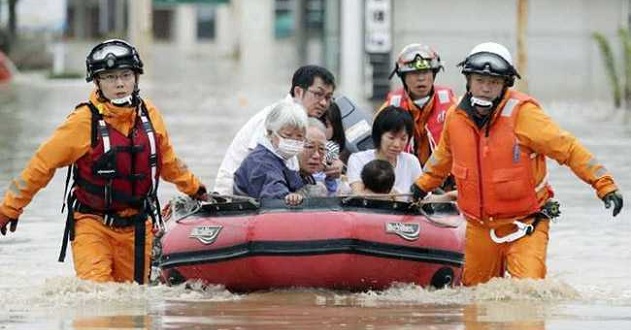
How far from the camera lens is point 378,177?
11461mm

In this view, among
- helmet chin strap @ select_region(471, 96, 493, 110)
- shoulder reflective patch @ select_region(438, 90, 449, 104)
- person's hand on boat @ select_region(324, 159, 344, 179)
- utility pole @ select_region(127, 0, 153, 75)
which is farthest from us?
Result: utility pole @ select_region(127, 0, 153, 75)

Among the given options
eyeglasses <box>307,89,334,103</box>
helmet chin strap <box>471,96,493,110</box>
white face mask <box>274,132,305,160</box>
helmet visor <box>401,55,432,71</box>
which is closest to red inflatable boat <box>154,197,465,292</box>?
white face mask <box>274,132,305,160</box>

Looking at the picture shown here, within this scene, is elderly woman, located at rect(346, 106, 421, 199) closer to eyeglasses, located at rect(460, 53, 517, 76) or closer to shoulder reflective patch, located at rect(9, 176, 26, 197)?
eyeglasses, located at rect(460, 53, 517, 76)

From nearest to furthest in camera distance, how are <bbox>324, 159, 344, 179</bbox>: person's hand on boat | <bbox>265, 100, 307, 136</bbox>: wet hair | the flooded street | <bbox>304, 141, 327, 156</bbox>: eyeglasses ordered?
1. the flooded street
2. <bbox>265, 100, 307, 136</bbox>: wet hair
3. <bbox>304, 141, 327, 156</bbox>: eyeglasses
4. <bbox>324, 159, 344, 179</bbox>: person's hand on boat

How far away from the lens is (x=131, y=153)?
34.0 feet

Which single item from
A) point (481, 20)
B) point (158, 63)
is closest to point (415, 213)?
point (481, 20)

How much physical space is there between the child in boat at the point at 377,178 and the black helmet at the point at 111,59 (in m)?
1.85

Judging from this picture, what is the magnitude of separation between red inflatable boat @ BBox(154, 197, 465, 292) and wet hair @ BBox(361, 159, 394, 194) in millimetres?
381

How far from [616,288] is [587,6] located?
27.0m

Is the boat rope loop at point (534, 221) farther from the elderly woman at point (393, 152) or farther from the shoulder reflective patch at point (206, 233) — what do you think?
the shoulder reflective patch at point (206, 233)

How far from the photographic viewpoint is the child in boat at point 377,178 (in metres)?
11.5

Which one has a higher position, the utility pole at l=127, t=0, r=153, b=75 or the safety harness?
the safety harness

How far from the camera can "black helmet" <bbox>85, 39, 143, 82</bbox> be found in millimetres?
10250

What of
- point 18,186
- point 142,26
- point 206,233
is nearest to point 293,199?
point 206,233
